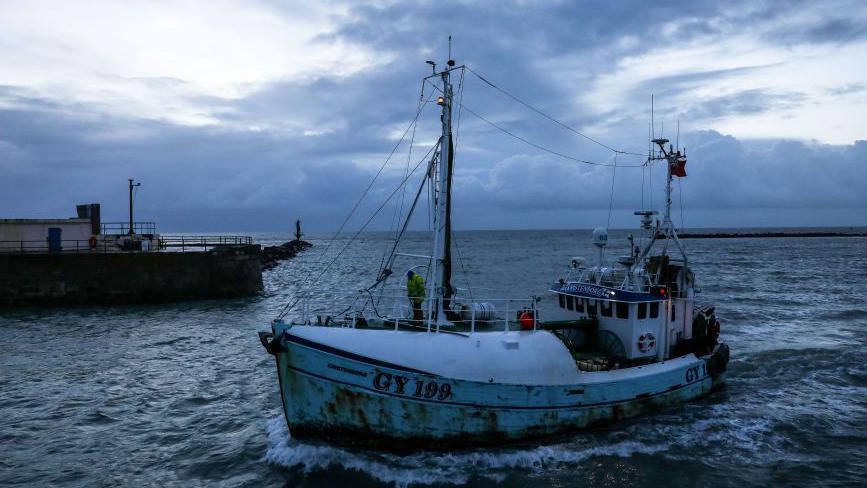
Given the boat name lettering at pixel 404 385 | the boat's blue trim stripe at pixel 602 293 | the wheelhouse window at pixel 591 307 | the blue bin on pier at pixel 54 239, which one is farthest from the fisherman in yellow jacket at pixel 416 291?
the blue bin on pier at pixel 54 239

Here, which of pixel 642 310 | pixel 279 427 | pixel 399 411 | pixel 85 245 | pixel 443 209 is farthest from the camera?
pixel 85 245

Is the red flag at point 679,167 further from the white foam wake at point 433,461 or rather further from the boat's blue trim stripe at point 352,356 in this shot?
the boat's blue trim stripe at point 352,356

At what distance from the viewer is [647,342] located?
675 inches

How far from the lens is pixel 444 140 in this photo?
47.0ft

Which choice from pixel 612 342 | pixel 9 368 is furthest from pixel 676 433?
pixel 9 368

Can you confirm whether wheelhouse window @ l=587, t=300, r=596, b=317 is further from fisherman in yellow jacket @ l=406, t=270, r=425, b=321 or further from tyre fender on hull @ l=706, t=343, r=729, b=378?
fisherman in yellow jacket @ l=406, t=270, r=425, b=321

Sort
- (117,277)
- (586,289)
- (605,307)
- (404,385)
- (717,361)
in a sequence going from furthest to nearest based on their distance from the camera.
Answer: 1. (117,277)
2. (717,361)
3. (586,289)
4. (605,307)
5. (404,385)

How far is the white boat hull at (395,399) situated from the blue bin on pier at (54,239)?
3436cm

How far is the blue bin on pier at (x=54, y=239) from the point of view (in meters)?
39.4

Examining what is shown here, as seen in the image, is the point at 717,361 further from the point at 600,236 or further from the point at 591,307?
the point at 600,236

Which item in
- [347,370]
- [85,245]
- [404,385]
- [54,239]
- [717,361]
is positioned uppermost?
[54,239]

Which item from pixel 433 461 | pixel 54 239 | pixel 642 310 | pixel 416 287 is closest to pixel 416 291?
pixel 416 287

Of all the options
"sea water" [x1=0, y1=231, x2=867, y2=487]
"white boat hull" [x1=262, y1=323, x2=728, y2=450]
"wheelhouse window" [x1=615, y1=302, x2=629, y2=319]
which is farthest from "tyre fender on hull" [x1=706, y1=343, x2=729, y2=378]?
"white boat hull" [x1=262, y1=323, x2=728, y2=450]

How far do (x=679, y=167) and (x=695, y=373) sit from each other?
21.9 ft
